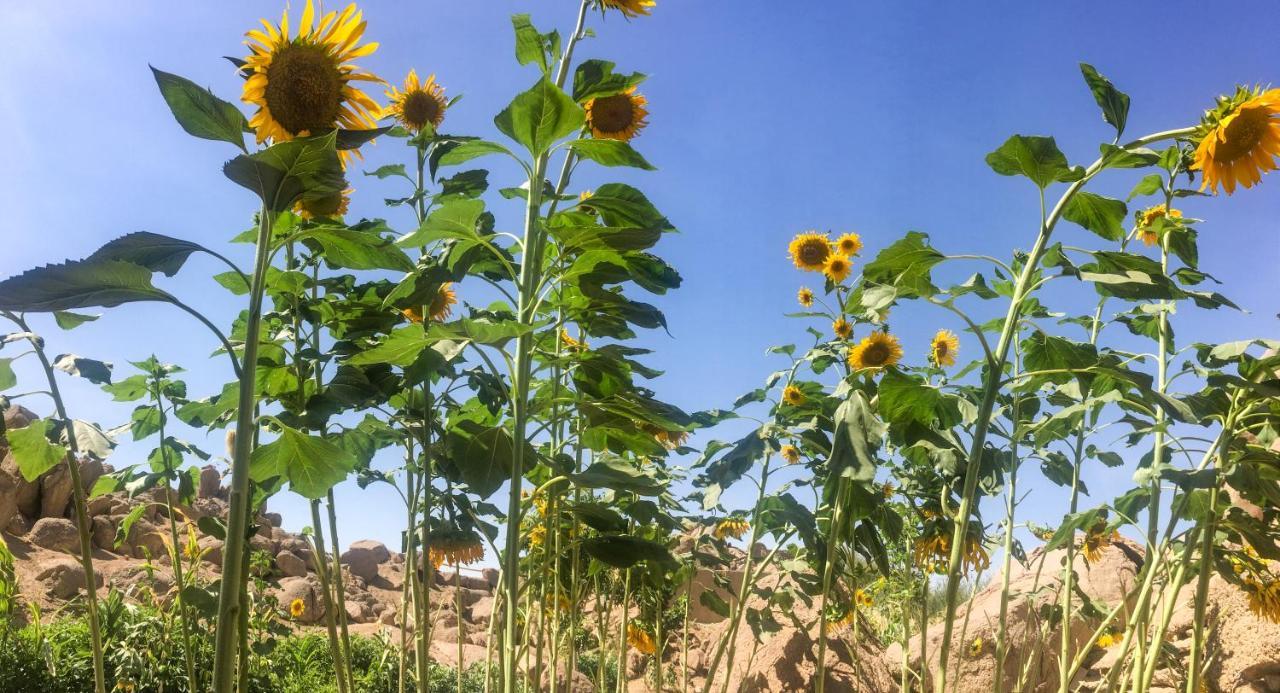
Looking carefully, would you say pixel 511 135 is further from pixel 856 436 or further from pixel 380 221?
pixel 856 436

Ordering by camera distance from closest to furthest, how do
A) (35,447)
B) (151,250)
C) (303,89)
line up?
(151,250) → (303,89) → (35,447)

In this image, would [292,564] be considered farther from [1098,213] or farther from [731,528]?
[1098,213]

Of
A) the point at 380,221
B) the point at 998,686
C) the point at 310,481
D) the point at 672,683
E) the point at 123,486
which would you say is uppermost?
the point at 380,221

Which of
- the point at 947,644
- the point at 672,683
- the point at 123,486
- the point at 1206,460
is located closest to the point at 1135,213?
the point at 1206,460

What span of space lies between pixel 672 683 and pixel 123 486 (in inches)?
254

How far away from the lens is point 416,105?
7.83 ft

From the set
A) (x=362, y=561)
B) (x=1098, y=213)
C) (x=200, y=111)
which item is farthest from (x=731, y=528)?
(x=362, y=561)

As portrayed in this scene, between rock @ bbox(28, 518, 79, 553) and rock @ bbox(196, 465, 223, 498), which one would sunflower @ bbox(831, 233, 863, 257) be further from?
rock @ bbox(196, 465, 223, 498)

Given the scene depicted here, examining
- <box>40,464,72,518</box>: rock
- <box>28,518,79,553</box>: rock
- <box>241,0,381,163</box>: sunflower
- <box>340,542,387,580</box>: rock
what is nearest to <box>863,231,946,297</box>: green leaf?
<box>241,0,381,163</box>: sunflower

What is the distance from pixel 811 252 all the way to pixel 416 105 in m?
2.40

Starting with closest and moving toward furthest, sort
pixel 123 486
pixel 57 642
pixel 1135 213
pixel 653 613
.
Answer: pixel 123 486 → pixel 1135 213 → pixel 653 613 → pixel 57 642

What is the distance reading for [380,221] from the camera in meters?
1.84

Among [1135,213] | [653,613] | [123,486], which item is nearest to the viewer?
[123,486]

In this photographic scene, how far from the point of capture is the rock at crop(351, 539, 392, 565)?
2231cm
